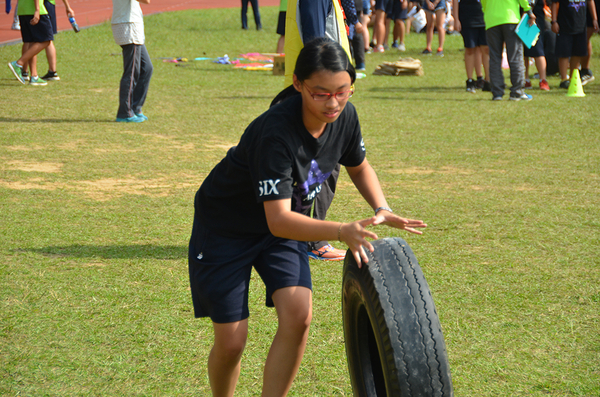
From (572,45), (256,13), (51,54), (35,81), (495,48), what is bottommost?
(35,81)

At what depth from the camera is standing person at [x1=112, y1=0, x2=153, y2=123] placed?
8047mm

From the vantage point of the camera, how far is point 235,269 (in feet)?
7.68

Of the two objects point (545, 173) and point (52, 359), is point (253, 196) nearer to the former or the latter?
point (52, 359)

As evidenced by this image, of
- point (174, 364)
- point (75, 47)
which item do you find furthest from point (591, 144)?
point (75, 47)

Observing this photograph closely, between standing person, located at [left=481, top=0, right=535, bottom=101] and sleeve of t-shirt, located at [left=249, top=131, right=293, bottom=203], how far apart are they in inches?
327

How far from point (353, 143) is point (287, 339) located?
0.76 metres

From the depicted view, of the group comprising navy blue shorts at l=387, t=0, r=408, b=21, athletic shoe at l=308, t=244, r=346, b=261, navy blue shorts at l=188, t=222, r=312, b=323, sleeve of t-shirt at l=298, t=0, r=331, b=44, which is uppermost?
sleeve of t-shirt at l=298, t=0, r=331, b=44

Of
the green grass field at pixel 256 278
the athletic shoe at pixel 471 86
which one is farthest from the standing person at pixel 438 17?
the green grass field at pixel 256 278

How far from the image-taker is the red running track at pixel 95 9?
20.4 metres

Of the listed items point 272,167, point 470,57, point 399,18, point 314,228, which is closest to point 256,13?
point 399,18

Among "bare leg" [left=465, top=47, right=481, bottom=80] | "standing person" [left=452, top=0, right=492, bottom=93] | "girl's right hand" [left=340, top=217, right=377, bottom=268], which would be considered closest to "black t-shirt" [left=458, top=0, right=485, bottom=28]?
"standing person" [left=452, top=0, right=492, bottom=93]

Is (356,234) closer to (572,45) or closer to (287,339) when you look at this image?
(287,339)

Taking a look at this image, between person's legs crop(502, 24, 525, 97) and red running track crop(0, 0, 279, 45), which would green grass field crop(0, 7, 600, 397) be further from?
red running track crop(0, 0, 279, 45)

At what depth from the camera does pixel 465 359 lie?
2.96 meters
